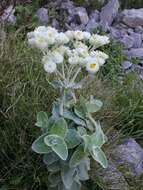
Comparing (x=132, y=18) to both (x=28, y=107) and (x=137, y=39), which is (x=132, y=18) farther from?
(x=28, y=107)

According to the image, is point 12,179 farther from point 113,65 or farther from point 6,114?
point 113,65

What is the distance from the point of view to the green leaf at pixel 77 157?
227 cm

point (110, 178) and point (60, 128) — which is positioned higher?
point (60, 128)

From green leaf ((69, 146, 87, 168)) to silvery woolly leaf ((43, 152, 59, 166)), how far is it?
0.27 feet

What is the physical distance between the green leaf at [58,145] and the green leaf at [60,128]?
0.04 m

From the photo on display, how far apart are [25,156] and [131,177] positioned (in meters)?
0.67

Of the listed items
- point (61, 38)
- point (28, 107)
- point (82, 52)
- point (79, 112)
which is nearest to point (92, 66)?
point (82, 52)

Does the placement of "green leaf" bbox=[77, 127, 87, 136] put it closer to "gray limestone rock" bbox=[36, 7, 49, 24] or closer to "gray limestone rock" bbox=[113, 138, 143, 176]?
"gray limestone rock" bbox=[113, 138, 143, 176]

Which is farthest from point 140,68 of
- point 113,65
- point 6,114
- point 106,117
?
point 6,114

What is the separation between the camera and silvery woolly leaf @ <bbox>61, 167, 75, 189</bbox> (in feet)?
7.63

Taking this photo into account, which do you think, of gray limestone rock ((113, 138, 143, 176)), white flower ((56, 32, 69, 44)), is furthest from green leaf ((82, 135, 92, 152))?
gray limestone rock ((113, 138, 143, 176))

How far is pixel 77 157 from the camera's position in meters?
2.28

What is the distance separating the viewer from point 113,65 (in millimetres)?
3873

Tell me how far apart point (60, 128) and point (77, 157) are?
0.55 ft
